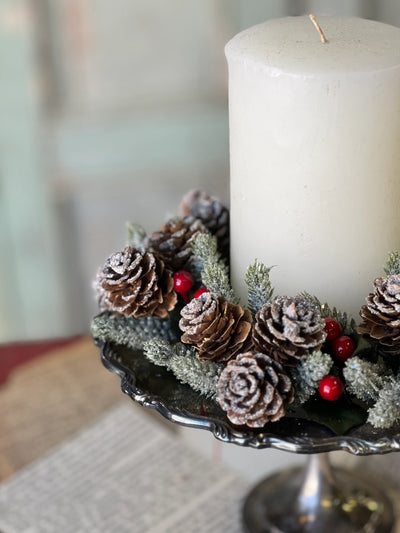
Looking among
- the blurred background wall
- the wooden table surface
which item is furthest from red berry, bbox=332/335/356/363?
the blurred background wall

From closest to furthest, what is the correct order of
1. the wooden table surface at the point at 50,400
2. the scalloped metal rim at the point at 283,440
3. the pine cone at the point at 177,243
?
the scalloped metal rim at the point at 283,440
the pine cone at the point at 177,243
the wooden table surface at the point at 50,400

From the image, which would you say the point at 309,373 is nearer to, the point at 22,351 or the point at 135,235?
the point at 135,235

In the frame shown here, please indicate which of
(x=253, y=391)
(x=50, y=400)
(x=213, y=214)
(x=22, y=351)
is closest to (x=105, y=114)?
(x=22, y=351)

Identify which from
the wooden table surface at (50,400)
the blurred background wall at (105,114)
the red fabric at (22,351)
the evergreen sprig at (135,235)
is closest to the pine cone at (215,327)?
the evergreen sprig at (135,235)

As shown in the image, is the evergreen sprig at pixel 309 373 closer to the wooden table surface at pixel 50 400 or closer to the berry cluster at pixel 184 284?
the berry cluster at pixel 184 284

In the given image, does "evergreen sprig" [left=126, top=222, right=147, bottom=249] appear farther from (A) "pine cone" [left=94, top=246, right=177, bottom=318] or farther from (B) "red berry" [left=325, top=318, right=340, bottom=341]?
(B) "red berry" [left=325, top=318, right=340, bottom=341]
